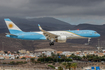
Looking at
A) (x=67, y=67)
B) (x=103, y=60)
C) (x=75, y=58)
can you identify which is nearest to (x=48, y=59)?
(x=75, y=58)

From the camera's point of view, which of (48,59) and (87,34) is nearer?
(87,34)

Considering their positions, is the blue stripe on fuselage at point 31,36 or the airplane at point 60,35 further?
the blue stripe on fuselage at point 31,36

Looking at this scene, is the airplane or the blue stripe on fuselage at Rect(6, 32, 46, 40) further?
the blue stripe on fuselage at Rect(6, 32, 46, 40)

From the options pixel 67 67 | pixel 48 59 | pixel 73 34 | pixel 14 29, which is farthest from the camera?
pixel 48 59

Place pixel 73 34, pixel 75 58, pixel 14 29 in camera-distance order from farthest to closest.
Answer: pixel 75 58
pixel 14 29
pixel 73 34

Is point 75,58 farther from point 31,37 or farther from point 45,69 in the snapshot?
point 31,37

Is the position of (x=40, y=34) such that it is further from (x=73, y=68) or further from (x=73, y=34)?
(x=73, y=68)

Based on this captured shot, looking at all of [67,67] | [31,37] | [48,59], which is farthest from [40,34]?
[48,59]

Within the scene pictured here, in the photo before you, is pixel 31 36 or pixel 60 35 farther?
pixel 31 36

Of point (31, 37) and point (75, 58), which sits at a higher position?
point (31, 37)
